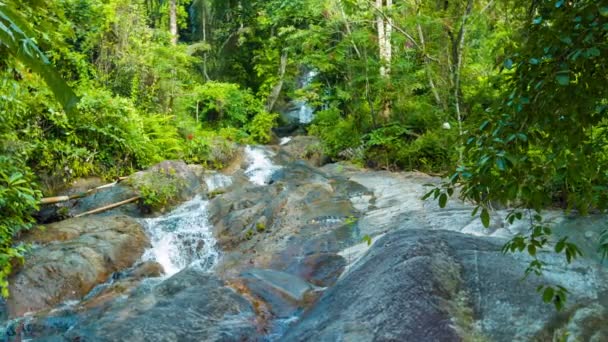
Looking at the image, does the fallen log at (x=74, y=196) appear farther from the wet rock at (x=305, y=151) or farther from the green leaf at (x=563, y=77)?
the green leaf at (x=563, y=77)

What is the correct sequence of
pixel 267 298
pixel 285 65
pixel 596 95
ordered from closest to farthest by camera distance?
pixel 596 95 → pixel 267 298 → pixel 285 65

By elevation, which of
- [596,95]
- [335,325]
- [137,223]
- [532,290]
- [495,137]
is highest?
[596,95]

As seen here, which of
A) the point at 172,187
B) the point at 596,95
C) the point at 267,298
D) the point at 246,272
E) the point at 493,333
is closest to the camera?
the point at 596,95

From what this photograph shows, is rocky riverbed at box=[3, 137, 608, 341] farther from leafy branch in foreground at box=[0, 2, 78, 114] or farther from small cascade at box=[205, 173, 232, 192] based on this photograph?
leafy branch in foreground at box=[0, 2, 78, 114]

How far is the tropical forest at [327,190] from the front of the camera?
5.29 feet

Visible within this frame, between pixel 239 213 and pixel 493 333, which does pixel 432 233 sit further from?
pixel 239 213

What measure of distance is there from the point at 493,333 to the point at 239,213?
623 cm

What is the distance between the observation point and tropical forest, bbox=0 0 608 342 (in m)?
1.61

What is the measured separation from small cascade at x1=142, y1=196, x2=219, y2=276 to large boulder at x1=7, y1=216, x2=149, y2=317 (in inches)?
12.1

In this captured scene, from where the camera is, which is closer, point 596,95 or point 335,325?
point 596,95

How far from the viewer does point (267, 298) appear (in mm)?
5195

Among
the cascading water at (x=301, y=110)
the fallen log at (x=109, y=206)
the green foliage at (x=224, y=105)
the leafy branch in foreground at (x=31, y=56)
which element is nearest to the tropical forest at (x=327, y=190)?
the leafy branch in foreground at (x=31, y=56)

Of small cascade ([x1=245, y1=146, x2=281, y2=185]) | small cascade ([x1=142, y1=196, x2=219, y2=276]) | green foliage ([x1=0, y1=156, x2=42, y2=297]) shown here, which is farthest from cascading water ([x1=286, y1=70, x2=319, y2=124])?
green foliage ([x1=0, y1=156, x2=42, y2=297])

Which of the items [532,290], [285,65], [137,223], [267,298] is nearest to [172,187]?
[137,223]
